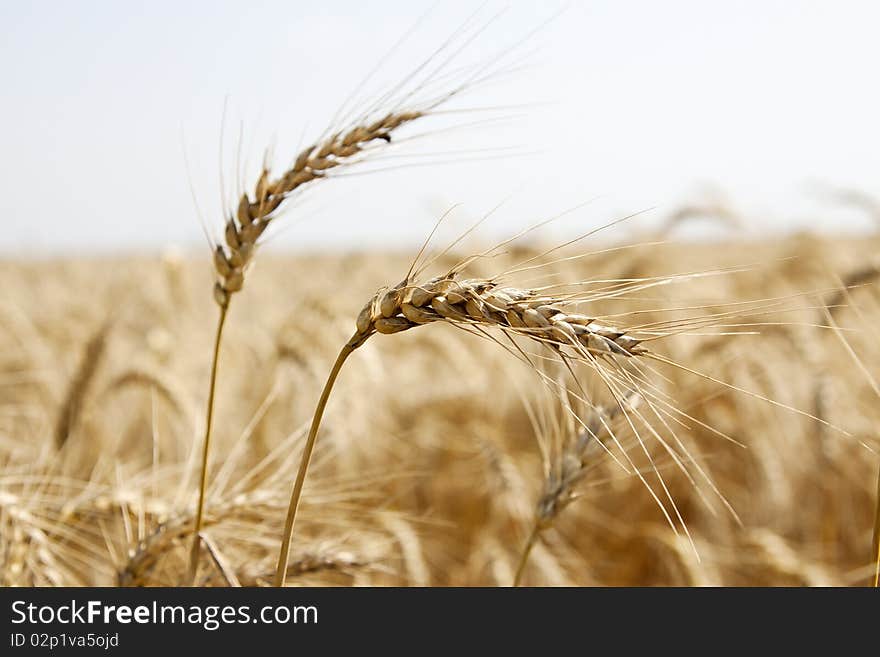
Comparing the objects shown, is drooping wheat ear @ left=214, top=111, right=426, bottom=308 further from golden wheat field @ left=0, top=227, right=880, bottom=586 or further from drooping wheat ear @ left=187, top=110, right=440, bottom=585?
Result: golden wheat field @ left=0, top=227, right=880, bottom=586

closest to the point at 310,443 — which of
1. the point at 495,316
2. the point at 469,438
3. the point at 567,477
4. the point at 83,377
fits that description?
the point at 495,316

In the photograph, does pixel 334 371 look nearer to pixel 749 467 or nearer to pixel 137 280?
pixel 749 467

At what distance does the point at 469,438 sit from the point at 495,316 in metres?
2.68

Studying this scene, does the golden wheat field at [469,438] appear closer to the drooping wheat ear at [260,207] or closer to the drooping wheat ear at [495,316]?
the drooping wheat ear at [260,207]

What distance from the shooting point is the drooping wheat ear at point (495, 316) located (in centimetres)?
84

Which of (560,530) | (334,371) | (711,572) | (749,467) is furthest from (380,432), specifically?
(334,371)

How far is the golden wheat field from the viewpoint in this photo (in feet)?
7.20

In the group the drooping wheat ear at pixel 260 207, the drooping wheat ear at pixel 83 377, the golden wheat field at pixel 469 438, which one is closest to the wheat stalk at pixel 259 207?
the drooping wheat ear at pixel 260 207

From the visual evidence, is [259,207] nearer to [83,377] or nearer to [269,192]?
[269,192]

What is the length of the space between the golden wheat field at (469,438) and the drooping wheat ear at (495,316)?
647 mm

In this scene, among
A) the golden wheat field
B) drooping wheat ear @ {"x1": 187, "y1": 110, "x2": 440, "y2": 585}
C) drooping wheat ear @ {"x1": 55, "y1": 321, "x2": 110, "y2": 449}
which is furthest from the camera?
drooping wheat ear @ {"x1": 55, "y1": 321, "x2": 110, "y2": 449}

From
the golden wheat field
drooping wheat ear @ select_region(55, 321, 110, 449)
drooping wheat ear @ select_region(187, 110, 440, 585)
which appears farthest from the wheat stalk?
drooping wheat ear @ select_region(55, 321, 110, 449)

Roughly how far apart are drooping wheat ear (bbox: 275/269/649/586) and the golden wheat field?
2.12 feet
